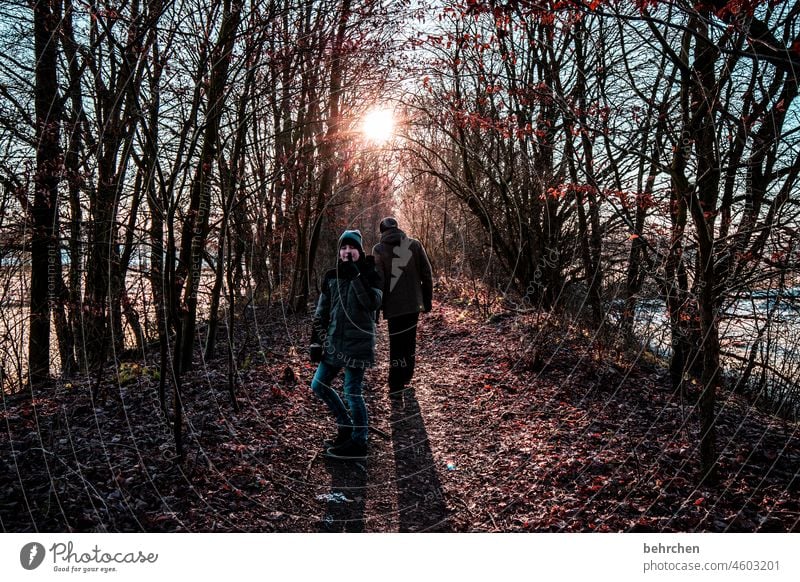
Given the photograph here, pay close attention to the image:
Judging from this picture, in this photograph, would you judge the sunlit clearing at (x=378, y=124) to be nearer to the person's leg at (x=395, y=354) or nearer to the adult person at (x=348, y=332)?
the person's leg at (x=395, y=354)

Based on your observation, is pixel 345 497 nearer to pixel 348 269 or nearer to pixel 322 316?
pixel 322 316

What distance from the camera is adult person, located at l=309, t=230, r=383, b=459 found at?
16.2 feet

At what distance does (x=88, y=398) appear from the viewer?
5754mm

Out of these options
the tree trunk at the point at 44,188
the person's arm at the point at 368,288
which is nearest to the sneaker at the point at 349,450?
the person's arm at the point at 368,288

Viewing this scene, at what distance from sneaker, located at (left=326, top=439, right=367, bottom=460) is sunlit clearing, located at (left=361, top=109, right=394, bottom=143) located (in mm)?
7798

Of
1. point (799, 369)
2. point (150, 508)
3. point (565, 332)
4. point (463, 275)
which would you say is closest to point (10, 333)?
point (150, 508)

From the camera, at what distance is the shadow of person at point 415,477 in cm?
419

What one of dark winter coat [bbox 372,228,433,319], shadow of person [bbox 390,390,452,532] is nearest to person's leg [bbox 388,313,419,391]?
dark winter coat [bbox 372,228,433,319]

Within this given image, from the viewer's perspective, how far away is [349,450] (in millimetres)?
5094

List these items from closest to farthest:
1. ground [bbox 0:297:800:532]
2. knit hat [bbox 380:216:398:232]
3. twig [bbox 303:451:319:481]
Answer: ground [bbox 0:297:800:532] < twig [bbox 303:451:319:481] < knit hat [bbox 380:216:398:232]

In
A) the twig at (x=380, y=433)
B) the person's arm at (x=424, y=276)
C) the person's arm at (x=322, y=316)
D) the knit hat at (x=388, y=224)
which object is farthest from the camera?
the person's arm at (x=424, y=276)

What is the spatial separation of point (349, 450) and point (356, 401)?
512mm

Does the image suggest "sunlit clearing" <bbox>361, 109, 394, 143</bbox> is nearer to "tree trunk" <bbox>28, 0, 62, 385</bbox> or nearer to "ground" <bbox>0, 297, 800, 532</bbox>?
"tree trunk" <bbox>28, 0, 62, 385</bbox>

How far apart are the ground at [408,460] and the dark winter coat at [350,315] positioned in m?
1.11
